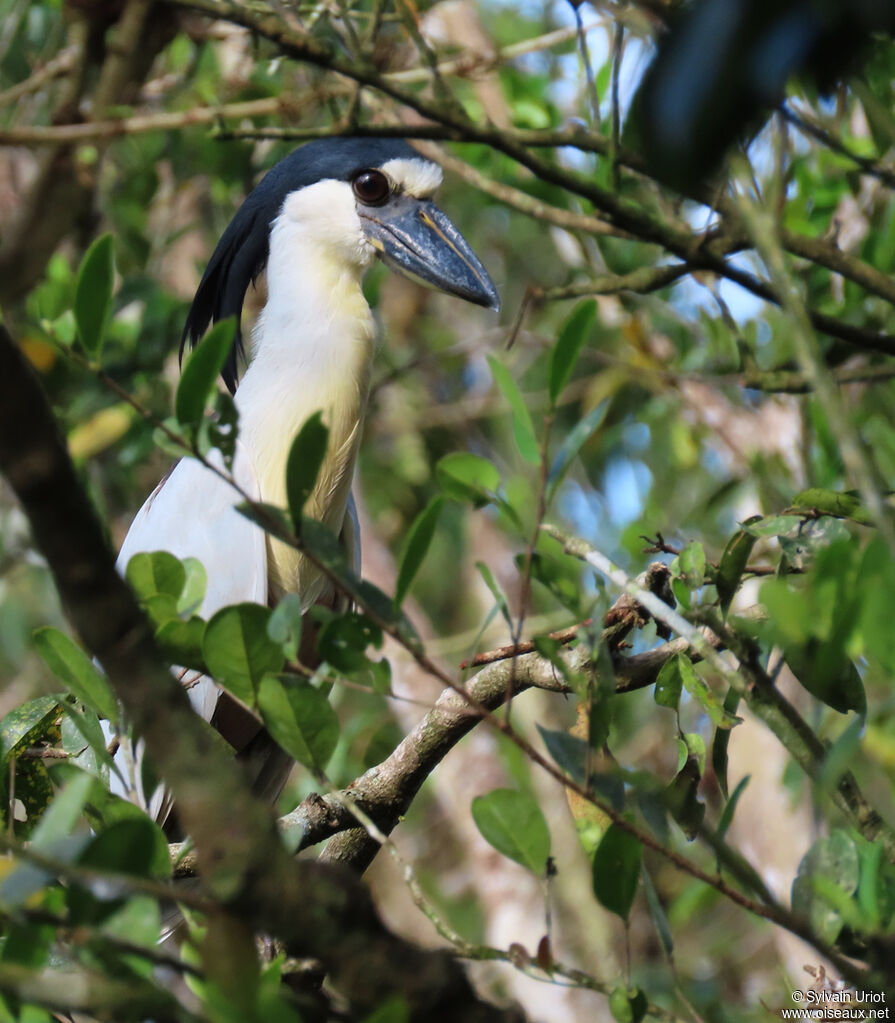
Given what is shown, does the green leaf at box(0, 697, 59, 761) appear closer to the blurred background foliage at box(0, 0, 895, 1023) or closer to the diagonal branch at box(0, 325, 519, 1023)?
the blurred background foliage at box(0, 0, 895, 1023)

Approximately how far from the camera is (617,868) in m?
0.79

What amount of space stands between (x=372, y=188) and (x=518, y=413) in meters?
1.50

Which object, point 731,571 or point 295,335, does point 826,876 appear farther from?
point 295,335

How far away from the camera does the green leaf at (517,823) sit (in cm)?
82

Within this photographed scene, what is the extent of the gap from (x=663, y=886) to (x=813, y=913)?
2.97m

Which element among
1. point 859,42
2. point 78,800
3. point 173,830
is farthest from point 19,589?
point 859,42

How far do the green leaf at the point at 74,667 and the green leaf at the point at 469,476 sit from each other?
325 mm

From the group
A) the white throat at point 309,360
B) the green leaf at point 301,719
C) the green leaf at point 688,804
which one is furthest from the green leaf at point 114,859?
the white throat at point 309,360

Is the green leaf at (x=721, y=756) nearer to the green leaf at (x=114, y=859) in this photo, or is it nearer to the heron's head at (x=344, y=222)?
the green leaf at (x=114, y=859)

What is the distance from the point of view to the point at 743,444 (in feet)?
9.19

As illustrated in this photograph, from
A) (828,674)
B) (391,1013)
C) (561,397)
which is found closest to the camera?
(391,1013)

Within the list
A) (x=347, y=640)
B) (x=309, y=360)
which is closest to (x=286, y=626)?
(x=347, y=640)

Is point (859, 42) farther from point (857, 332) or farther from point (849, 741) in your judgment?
point (857, 332)

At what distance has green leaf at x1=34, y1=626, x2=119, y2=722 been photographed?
91 centimetres
